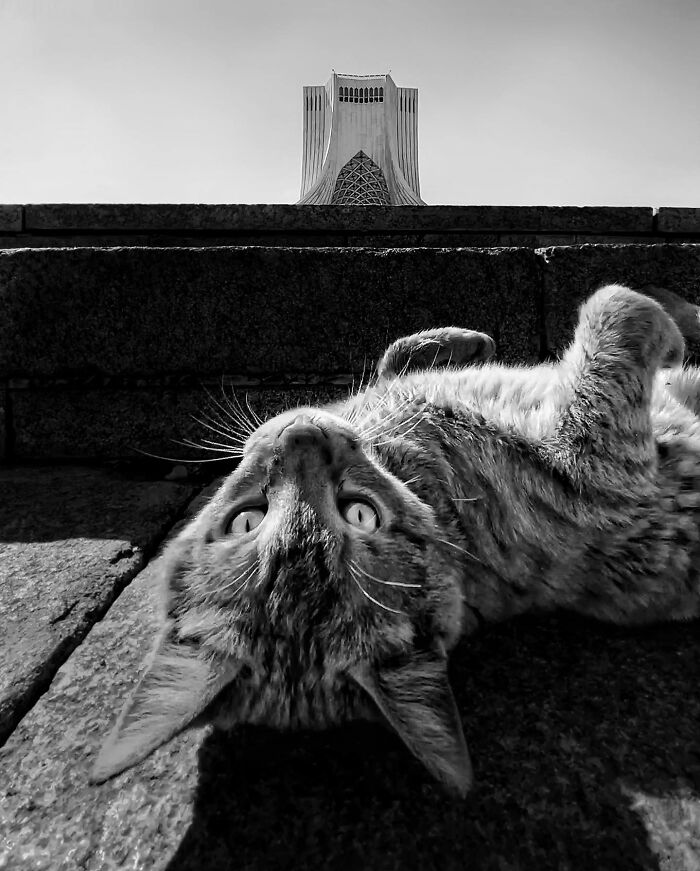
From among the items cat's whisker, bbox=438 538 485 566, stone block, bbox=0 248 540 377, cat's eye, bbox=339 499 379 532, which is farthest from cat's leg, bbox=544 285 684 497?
stone block, bbox=0 248 540 377

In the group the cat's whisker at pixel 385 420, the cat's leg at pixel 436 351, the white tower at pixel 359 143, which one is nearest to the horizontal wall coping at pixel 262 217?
the cat's leg at pixel 436 351

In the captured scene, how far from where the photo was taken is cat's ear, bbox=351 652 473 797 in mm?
1002

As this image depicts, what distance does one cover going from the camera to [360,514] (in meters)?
1.47

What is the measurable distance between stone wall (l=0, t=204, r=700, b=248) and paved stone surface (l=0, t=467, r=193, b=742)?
7.31 ft

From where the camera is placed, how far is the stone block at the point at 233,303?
3.18m

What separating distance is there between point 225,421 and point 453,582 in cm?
214

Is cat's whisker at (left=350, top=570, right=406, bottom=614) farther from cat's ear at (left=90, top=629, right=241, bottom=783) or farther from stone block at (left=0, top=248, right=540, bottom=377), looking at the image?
stone block at (left=0, top=248, right=540, bottom=377)

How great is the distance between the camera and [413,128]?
5281cm

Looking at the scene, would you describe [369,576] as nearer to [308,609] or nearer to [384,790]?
[308,609]

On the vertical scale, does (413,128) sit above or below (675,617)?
above

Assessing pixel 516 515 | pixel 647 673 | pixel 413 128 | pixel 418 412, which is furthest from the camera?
pixel 413 128

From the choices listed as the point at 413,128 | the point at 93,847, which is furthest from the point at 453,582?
the point at 413,128

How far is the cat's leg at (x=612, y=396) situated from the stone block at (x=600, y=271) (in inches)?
48.7

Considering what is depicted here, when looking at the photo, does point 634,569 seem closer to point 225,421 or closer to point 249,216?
point 225,421
